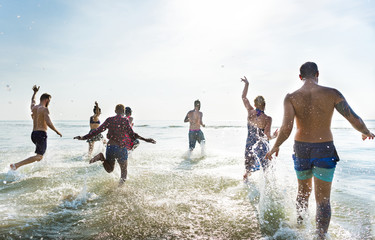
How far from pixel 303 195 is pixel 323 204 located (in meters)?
0.35

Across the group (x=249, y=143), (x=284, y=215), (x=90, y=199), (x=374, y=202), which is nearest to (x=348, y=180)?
(x=374, y=202)

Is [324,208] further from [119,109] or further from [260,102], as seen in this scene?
[119,109]

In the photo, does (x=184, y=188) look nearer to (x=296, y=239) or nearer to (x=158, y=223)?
(x=158, y=223)

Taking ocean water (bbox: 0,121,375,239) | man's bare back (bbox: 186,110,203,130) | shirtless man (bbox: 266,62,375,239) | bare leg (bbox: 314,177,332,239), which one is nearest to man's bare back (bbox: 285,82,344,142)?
shirtless man (bbox: 266,62,375,239)

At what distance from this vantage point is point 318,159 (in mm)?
3002

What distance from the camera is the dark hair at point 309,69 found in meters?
3.18

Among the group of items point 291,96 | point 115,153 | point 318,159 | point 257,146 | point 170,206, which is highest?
point 291,96

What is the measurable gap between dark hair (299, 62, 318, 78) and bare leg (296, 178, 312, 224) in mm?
1338

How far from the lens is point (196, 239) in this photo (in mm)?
3184

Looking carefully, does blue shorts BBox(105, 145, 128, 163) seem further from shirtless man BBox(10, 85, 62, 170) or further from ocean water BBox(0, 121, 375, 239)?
shirtless man BBox(10, 85, 62, 170)

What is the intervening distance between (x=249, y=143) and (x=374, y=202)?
2534mm

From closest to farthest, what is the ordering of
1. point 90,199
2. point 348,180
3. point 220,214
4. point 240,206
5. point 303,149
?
point 303,149
point 220,214
point 240,206
point 90,199
point 348,180

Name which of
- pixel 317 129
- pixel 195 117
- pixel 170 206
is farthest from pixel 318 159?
pixel 195 117

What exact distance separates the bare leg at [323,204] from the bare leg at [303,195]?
214mm
